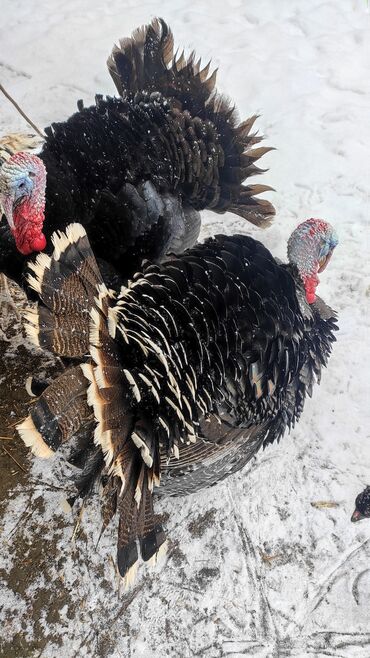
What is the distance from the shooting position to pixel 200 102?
3350 millimetres

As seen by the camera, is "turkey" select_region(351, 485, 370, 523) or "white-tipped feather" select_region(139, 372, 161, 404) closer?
"white-tipped feather" select_region(139, 372, 161, 404)

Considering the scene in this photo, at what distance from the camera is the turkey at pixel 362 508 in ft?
8.97

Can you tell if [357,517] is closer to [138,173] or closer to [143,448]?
[143,448]

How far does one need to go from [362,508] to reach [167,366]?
1.39 metres

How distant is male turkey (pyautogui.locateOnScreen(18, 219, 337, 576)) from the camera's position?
187 cm

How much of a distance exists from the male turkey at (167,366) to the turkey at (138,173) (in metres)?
0.53

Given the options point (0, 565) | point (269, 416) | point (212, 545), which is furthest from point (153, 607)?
point (269, 416)

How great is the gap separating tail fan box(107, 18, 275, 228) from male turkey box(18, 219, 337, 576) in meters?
0.92

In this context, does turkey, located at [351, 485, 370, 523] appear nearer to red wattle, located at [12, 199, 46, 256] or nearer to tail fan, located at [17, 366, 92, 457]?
tail fan, located at [17, 366, 92, 457]

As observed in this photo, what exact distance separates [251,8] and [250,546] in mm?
4773

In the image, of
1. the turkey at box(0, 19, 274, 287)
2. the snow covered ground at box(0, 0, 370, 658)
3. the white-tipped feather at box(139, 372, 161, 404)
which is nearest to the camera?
the white-tipped feather at box(139, 372, 161, 404)

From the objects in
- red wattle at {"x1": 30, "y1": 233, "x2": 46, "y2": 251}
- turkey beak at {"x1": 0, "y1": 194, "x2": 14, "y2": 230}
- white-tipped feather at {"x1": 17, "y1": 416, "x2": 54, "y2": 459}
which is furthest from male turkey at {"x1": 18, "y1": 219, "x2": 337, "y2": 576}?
turkey beak at {"x1": 0, "y1": 194, "x2": 14, "y2": 230}

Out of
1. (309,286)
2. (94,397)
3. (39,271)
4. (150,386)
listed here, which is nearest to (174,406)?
(150,386)

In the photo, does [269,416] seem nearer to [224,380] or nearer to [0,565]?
[224,380]
